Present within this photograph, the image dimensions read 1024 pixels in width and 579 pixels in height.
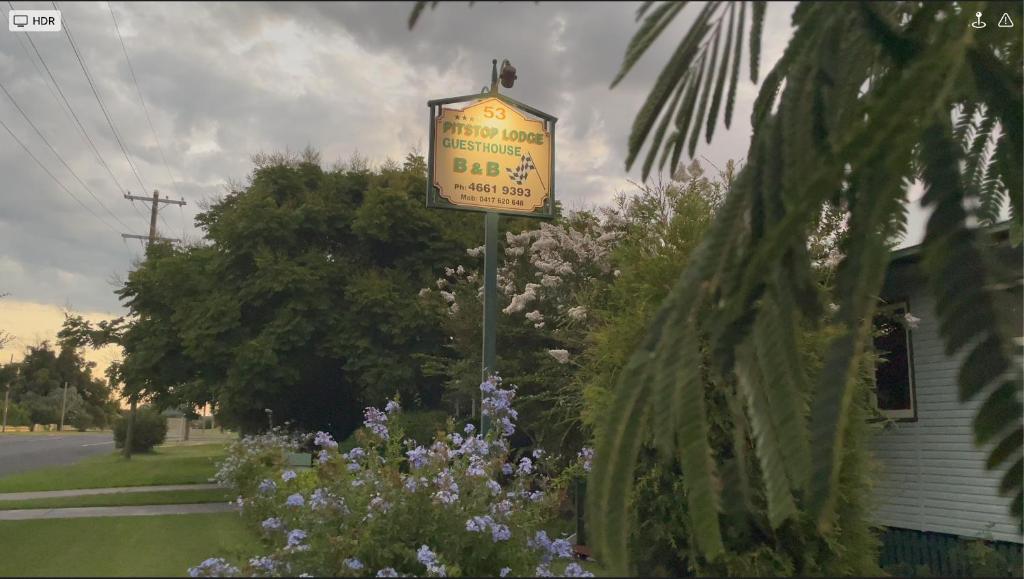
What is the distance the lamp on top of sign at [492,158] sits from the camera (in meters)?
9.59

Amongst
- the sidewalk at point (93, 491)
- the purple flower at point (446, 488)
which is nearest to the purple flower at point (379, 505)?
the purple flower at point (446, 488)

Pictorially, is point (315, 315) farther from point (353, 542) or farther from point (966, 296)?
point (966, 296)

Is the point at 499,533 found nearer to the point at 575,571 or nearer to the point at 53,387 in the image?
the point at 575,571

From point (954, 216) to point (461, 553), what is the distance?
383cm

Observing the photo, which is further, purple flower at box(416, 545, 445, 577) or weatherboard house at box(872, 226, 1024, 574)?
weatherboard house at box(872, 226, 1024, 574)

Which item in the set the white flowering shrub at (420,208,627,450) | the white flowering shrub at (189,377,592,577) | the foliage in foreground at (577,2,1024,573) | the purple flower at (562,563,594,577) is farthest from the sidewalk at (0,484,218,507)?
the foliage in foreground at (577,2,1024,573)

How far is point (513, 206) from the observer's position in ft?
32.5

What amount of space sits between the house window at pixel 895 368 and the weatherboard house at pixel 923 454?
0.01m

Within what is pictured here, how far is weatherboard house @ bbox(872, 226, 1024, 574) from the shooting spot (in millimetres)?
7566

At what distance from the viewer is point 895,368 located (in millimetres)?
9039

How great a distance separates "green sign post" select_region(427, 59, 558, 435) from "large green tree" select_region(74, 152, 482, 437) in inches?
198

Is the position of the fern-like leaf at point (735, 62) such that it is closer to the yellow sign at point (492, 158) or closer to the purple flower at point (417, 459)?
the purple flower at point (417, 459)

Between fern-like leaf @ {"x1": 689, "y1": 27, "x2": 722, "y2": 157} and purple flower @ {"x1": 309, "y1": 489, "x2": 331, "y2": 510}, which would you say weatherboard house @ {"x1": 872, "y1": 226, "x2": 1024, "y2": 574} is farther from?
purple flower @ {"x1": 309, "y1": 489, "x2": 331, "y2": 510}

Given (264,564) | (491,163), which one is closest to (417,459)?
(264,564)
